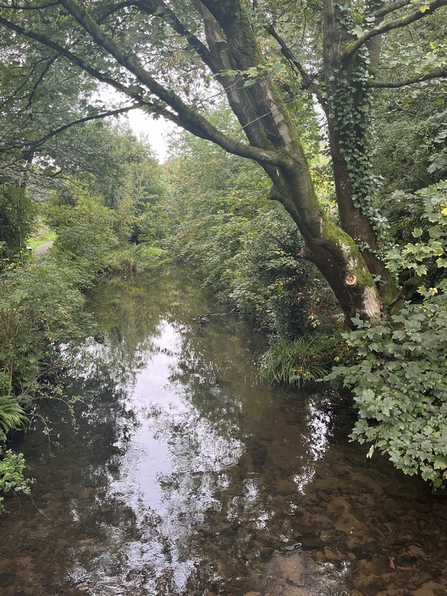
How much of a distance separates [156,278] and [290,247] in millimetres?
15599

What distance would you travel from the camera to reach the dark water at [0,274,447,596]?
136 inches

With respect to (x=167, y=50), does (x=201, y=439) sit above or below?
below

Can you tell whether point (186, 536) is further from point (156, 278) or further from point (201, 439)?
point (156, 278)

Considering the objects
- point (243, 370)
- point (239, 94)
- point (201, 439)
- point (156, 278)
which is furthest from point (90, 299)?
point (239, 94)

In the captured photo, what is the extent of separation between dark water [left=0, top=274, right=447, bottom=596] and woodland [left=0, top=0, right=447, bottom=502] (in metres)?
0.55

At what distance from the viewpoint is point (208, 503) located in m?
4.43

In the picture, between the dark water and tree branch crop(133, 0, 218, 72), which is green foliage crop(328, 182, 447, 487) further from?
tree branch crop(133, 0, 218, 72)

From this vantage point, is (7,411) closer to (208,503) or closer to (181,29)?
(208,503)

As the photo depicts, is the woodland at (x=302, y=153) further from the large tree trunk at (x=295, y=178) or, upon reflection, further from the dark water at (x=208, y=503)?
the dark water at (x=208, y=503)

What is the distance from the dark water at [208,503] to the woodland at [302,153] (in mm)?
551

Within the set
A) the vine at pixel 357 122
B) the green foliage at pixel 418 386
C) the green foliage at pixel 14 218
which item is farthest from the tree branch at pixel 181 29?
the green foliage at pixel 14 218

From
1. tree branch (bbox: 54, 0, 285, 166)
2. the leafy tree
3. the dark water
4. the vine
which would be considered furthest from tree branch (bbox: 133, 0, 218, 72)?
the dark water

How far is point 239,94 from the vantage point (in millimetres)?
4891

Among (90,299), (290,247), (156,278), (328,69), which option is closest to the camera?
(328,69)
